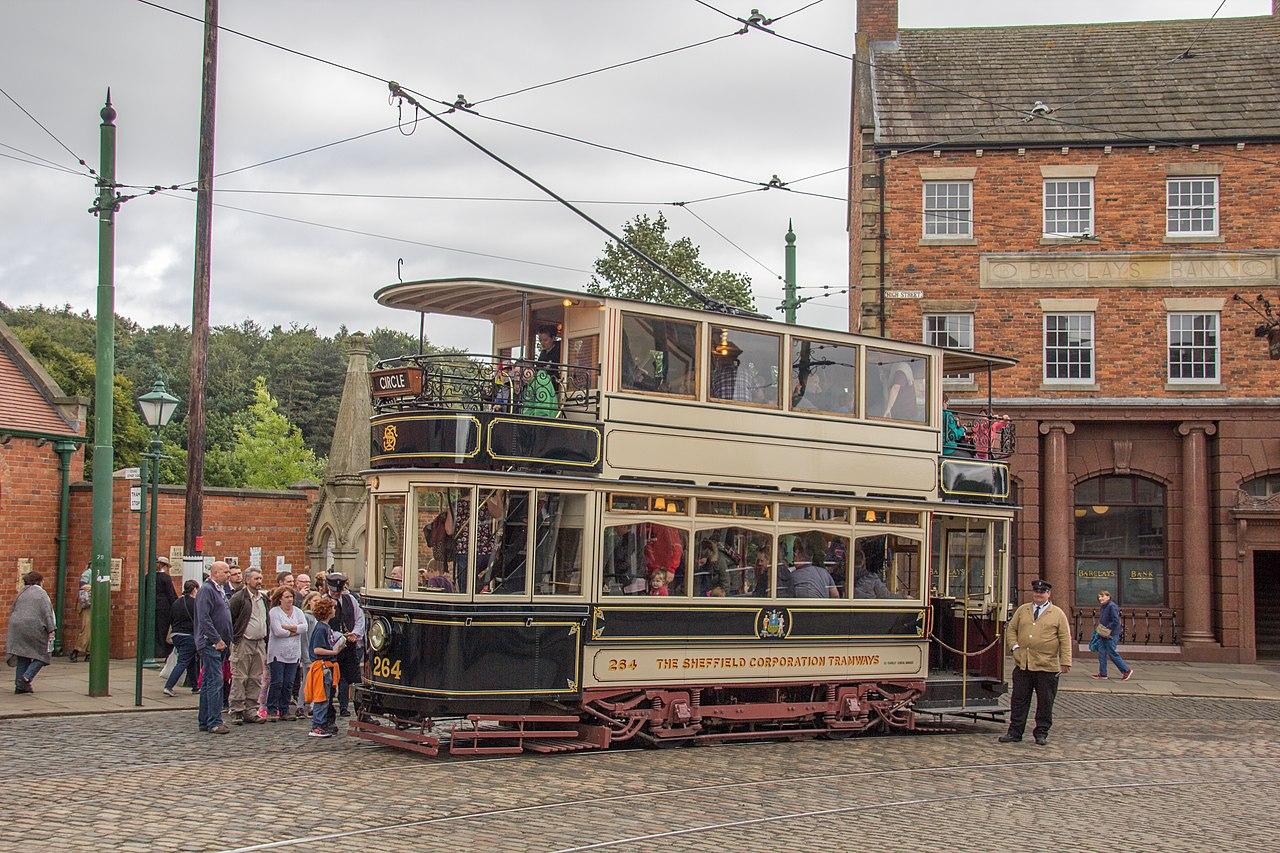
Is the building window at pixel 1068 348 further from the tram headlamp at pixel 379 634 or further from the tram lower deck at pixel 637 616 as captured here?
the tram headlamp at pixel 379 634

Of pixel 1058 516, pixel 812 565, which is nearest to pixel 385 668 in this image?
pixel 812 565

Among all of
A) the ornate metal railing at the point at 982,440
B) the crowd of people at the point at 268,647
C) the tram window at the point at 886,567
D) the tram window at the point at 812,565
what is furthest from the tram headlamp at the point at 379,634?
the ornate metal railing at the point at 982,440

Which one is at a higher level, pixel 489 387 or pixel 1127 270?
pixel 1127 270

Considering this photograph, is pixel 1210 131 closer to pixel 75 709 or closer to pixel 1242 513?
pixel 1242 513

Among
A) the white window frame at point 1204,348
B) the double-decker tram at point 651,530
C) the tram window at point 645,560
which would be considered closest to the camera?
the double-decker tram at point 651,530

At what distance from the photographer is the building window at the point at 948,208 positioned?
2883 cm

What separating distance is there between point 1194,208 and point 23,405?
2188 centimetres

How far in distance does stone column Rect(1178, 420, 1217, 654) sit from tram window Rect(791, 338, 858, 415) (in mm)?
14053

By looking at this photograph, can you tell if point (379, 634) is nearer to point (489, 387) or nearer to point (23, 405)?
point (489, 387)

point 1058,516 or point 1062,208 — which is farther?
point 1062,208

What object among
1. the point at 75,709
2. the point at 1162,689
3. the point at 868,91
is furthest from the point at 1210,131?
the point at 75,709

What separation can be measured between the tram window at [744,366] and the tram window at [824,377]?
0.30 m

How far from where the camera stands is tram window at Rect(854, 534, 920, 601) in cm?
1599

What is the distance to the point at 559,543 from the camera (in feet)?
45.1
